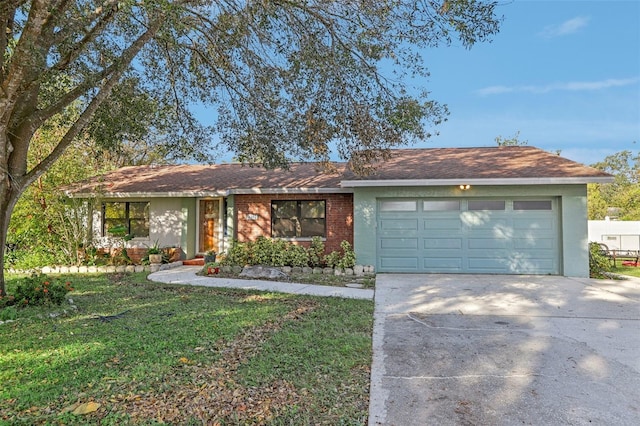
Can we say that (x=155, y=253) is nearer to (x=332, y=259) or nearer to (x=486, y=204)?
(x=332, y=259)

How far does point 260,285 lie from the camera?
9.23m

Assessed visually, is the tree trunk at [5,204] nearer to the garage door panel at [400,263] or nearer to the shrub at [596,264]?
the garage door panel at [400,263]

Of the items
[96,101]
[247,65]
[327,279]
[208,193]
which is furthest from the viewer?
[208,193]

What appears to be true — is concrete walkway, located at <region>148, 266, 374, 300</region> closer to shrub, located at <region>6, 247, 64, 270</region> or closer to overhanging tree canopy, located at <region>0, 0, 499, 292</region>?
overhanging tree canopy, located at <region>0, 0, 499, 292</region>

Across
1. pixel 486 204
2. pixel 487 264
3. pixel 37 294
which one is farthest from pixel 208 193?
pixel 487 264

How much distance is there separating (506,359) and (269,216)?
31.0 ft

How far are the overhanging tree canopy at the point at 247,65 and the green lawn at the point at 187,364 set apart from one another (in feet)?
10.7

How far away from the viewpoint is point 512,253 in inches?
426

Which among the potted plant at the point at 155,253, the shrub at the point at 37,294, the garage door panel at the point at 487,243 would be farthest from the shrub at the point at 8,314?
the garage door panel at the point at 487,243

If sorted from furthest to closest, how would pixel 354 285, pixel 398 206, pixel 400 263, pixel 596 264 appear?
pixel 398 206 < pixel 400 263 < pixel 596 264 < pixel 354 285

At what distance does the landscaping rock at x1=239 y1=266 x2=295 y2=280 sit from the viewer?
34.3ft

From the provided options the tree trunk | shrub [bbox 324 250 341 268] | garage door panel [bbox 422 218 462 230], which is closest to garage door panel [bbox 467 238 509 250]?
garage door panel [bbox 422 218 462 230]

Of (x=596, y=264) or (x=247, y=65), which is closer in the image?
(x=247, y=65)

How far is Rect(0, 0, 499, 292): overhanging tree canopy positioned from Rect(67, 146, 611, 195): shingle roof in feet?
7.40
